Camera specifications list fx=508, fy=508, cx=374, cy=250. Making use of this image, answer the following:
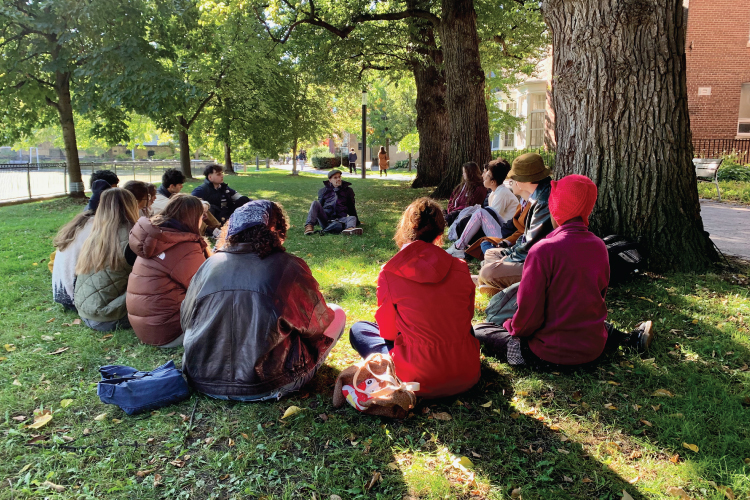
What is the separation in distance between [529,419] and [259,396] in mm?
1724

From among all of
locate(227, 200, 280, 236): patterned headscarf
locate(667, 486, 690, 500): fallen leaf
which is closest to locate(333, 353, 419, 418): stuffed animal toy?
locate(227, 200, 280, 236): patterned headscarf

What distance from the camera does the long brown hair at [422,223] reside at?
320cm

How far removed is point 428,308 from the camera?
309 cm

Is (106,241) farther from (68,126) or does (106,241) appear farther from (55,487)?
(68,126)

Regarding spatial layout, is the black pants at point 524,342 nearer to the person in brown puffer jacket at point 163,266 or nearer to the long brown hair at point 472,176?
the person in brown puffer jacket at point 163,266

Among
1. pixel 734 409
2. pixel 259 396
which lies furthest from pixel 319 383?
pixel 734 409

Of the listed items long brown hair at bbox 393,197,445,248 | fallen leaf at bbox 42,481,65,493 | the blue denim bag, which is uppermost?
long brown hair at bbox 393,197,445,248

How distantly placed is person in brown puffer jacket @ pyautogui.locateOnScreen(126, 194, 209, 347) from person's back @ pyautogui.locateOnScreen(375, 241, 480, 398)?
6.21 feet

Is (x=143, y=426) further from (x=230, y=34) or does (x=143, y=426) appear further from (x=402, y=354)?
(x=230, y=34)

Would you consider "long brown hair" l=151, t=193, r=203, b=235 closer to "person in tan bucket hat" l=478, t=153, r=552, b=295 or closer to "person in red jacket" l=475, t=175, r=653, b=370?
"person in red jacket" l=475, t=175, r=653, b=370

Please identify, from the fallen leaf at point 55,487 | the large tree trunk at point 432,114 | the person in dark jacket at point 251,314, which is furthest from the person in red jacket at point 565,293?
the large tree trunk at point 432,114

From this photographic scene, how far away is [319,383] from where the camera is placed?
3668 mm

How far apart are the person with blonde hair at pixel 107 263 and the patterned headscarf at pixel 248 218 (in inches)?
72.2

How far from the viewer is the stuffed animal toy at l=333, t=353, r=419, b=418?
3.06 meters
